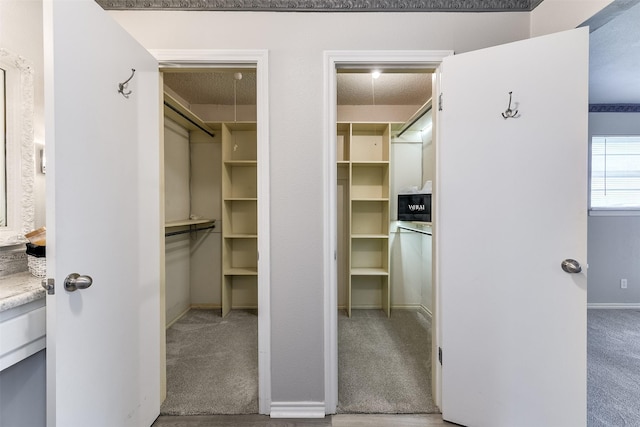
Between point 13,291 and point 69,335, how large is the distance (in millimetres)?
245

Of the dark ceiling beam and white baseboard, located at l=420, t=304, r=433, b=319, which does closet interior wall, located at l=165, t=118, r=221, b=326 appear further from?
white baseboard, located at l=420, t=304, r=433, b=319

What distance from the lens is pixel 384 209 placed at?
10.1 ft

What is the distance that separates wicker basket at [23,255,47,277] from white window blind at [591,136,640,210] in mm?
4848

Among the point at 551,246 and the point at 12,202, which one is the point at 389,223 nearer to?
the point at 551,246

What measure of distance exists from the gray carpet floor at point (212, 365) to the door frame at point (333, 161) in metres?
0.56

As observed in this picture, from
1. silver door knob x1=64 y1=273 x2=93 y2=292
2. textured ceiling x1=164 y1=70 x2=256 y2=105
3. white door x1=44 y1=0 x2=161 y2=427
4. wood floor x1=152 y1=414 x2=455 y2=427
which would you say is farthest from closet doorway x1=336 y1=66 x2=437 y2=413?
silver door knob x1=64 y1=273 x2=93 y2=292

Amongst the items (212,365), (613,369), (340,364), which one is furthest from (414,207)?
(212,365)

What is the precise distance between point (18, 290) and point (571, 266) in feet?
7.63

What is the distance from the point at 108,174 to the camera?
3.75ft

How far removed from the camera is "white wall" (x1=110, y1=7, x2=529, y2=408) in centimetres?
151

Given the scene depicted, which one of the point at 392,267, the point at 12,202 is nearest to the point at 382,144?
the point at 392,267

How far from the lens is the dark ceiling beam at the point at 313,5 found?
149 cm

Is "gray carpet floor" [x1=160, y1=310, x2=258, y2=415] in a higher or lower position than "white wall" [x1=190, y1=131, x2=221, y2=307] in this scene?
lower

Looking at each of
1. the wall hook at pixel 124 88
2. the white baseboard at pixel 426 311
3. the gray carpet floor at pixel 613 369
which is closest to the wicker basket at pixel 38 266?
the wall hook at pixel 124 88
